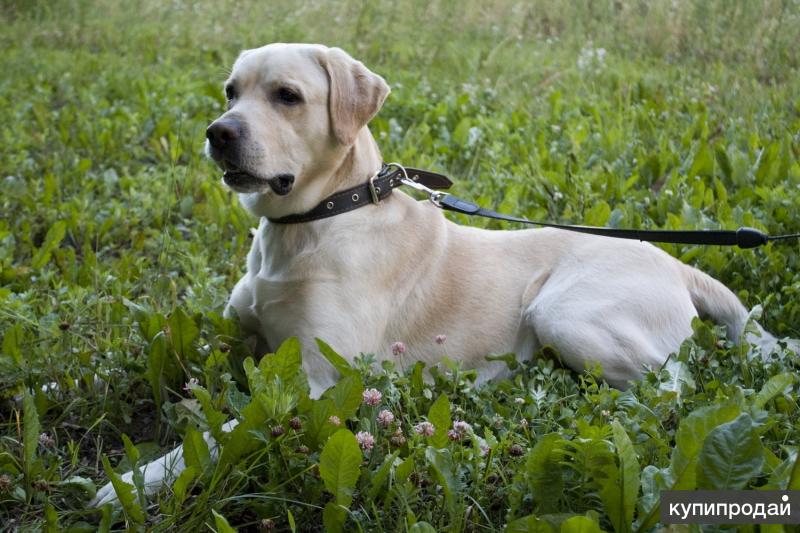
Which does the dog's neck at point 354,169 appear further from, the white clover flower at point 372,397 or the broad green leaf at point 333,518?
the broad green leaf at point 333,518

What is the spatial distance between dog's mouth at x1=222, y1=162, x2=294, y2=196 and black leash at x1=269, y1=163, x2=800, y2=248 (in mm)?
160

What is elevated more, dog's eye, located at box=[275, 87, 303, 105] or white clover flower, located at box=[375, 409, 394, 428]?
dog's eye, located at box=[275, 87, 303, 105]

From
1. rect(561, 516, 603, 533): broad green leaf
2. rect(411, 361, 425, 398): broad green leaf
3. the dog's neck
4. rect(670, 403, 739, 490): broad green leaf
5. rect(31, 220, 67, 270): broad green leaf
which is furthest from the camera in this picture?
rect(31, 220, 67, 270): broad green leaf

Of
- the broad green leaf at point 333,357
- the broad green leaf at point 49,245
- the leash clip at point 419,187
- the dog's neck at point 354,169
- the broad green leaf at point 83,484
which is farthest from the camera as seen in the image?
the broad green leaf at point 49,245

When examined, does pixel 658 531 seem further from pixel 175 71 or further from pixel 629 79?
pixel 175 71

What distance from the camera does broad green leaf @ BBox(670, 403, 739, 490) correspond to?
7.68 feet

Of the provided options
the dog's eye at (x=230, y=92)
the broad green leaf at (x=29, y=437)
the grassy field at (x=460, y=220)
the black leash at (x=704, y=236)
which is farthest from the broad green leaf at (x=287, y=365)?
the black leash at (x=704, y=236)

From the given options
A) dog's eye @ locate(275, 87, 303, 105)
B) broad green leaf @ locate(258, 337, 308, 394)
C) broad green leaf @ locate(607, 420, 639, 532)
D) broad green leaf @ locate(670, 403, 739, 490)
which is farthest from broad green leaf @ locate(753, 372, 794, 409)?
dog's eye @ locate(275, 87, 303, 105)

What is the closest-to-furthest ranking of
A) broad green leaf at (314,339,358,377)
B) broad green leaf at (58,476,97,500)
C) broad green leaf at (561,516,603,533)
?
broad green leaf at (561,516,603,533), broad green leaf at (58,476,97,500), broad green leaf at (314,339,358,377)

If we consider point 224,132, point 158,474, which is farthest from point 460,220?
point 158,474

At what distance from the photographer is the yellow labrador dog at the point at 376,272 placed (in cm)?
340

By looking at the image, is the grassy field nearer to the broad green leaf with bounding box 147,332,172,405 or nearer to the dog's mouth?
the broad green leaf with bounding box 147,332,172,405

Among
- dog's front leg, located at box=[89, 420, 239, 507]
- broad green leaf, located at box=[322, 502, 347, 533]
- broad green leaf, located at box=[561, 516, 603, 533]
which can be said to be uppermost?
broad green leaf, located at box=[561, 516, 603, 533]

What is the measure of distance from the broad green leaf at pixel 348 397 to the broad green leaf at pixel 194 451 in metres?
0.41
